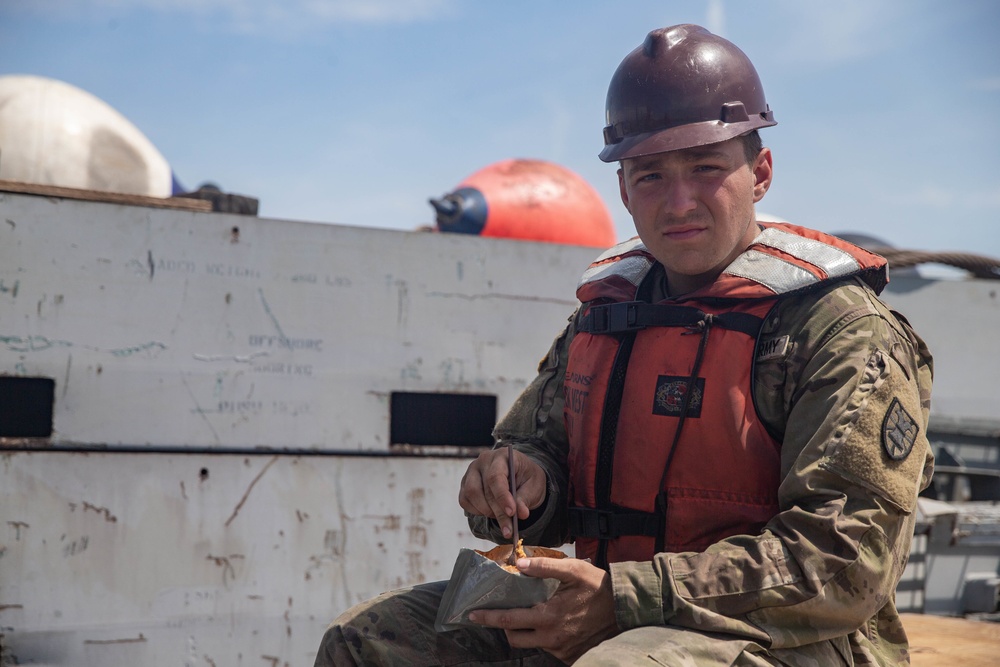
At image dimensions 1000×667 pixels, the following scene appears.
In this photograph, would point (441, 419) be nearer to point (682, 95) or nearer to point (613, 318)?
point (613, 318)

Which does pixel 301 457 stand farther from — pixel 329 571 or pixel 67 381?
pixel 67 381

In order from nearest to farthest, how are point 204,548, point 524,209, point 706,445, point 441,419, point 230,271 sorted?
point 706,445, point 204,548, point 230,271, point 441,419, point 524,209

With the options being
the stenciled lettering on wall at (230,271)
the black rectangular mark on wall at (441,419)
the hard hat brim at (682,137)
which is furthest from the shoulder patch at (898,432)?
the stenciled lettering on wall at (230,271)

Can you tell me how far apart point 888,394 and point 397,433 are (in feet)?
7.69

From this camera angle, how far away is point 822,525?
1.50 m

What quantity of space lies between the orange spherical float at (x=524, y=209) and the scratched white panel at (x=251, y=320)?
90 cm

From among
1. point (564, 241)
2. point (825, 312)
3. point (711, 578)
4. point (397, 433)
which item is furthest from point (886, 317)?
point (564, 241)

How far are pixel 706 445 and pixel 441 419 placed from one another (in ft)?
6.98

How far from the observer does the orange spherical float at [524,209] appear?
479 cm

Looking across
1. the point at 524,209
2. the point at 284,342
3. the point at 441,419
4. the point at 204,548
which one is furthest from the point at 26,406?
the point at 524,209

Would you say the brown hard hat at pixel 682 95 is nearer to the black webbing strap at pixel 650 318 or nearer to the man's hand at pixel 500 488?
the black webbing strap at pixel 650 318

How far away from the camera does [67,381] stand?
335 centimetres

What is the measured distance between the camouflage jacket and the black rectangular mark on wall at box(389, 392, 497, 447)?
2.19 m

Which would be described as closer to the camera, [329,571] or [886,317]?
[886,317]
